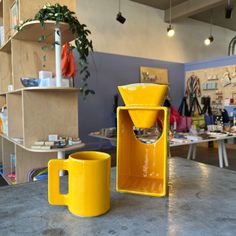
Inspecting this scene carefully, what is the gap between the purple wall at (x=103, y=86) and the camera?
4848 millimetres

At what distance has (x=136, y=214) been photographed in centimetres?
59

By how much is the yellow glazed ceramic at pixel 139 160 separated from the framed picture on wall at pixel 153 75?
493 centimetres

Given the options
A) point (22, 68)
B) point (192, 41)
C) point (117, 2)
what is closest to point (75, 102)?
point (22, 68)

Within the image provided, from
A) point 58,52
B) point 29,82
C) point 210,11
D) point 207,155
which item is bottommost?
point 207,155

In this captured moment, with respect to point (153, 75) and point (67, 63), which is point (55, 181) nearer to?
point (67, 63)

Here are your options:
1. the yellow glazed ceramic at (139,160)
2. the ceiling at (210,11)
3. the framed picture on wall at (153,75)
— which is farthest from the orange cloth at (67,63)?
the ceiling at (210,11)

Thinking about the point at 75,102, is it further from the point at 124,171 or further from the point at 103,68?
the point at 103,68

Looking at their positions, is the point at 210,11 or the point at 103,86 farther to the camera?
the point at 210,11

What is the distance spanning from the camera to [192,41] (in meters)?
6.96

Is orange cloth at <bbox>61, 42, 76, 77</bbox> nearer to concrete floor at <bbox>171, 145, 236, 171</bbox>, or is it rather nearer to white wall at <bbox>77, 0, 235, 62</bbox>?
concrete floor at <bbox>171, 145, 236, 171</bbox>

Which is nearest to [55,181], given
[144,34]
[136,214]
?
[136,214]

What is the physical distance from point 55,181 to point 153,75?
216 inches

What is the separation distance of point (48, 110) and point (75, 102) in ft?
0.71

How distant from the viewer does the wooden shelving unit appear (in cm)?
152
